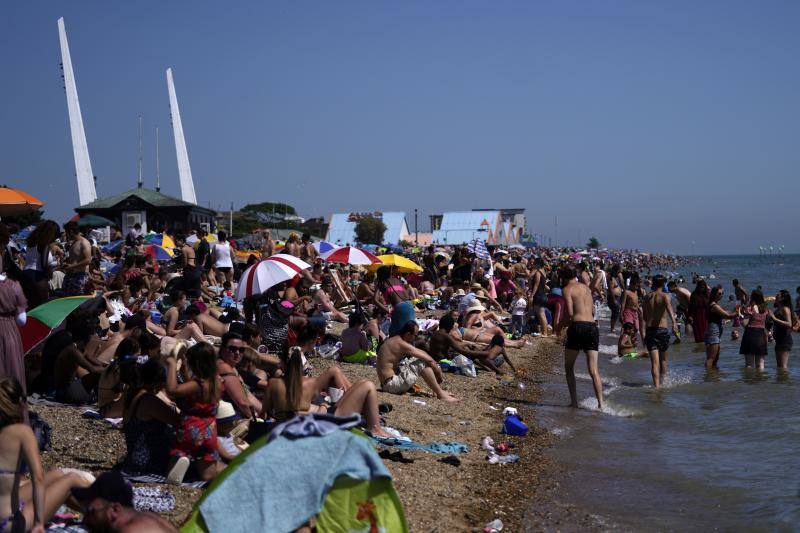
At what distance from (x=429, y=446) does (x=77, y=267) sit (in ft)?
19.0

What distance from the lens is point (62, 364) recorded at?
746 centimetres

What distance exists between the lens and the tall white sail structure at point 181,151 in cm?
5306

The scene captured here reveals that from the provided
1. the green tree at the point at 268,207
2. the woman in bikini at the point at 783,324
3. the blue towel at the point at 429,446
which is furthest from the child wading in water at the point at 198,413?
the green tree at the point at 268,207

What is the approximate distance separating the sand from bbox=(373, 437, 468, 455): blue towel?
9 centimetres

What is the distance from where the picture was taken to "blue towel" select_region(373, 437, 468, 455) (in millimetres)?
7137

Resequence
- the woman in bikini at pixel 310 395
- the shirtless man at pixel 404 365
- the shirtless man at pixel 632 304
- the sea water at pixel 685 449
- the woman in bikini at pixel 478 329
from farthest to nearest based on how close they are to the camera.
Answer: the shirtless man at pixel 632 304, the woman in bikini at pixel 478 329, the shirtless man at pixel 404 365, the sea water at pixel 685 449, the woman in bikini at pixel 310 395

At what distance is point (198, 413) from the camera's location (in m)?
5.48

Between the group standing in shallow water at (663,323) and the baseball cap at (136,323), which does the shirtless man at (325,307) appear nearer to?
the group standing in shallow water at (663,323)

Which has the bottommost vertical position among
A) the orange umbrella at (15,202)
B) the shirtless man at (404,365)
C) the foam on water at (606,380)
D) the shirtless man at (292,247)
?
the foam on water at (606,380)

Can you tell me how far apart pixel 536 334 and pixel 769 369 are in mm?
5489

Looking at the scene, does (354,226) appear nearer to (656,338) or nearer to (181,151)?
(181,151)

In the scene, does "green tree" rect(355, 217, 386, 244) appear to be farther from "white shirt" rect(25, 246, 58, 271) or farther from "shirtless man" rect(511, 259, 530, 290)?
"white shirt" rect(25, 246, 58, 271)

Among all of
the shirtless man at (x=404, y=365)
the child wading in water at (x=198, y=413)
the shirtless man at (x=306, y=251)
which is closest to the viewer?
the child wading in water at (x=198, y=413)

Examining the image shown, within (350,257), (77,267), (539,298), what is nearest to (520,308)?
(539,298)
